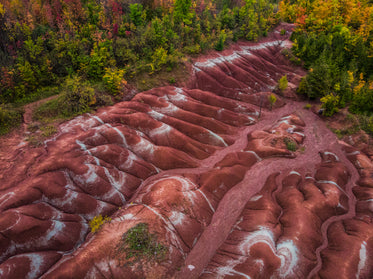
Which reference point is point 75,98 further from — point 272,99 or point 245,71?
point 245,71

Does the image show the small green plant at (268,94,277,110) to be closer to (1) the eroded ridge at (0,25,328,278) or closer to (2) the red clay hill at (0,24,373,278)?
(1) the eroded ridge at (0,25,328,278)

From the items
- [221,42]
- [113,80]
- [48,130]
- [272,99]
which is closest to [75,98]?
[48,130]

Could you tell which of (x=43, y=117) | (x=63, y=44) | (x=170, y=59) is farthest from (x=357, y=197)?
(x=63, y=44)

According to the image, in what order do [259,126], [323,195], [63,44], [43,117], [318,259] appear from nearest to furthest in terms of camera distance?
[318,259] → [323,195] → [43,117] → [63,44] → [259,126]

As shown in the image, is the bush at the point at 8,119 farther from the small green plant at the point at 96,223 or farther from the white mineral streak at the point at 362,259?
Result: the white mineral streak at the point at 362,259

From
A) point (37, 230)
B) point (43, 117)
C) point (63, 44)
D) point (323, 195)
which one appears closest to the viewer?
point (37, 230)

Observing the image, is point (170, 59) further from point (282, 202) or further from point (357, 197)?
point (357, 197)

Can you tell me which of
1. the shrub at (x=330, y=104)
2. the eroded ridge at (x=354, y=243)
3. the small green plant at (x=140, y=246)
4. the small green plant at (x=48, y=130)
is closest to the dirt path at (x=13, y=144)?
the small green plant at (x=48, y=130)
